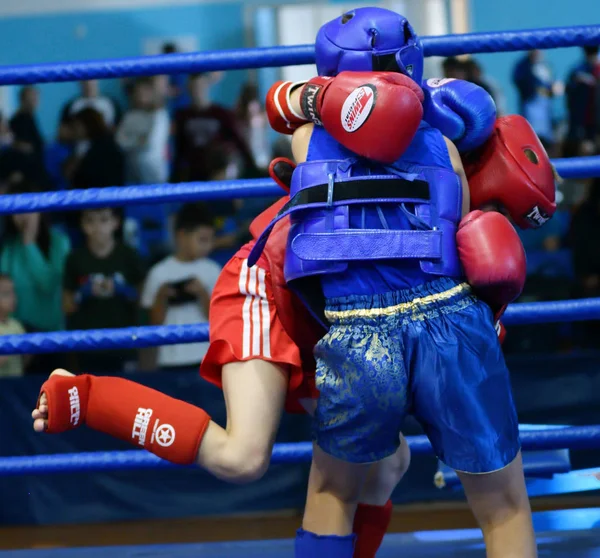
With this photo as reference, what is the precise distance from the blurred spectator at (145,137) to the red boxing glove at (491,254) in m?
2.94

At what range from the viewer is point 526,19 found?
6.41m

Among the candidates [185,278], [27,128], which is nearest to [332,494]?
[185,278]

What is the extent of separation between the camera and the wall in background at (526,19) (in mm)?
6137

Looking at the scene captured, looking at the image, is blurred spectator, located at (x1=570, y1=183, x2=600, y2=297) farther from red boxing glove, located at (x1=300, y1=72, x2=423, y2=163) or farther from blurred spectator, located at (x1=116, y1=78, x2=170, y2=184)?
red boxing glove, located at (x1=300, y1=72, x2=423, y2=163)

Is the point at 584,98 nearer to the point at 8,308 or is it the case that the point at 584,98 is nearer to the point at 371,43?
the point at 8,308

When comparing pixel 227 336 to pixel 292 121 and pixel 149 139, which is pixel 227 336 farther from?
pixel 149 139

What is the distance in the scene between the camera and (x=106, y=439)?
9.39ft

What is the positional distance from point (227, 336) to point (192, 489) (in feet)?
4.59

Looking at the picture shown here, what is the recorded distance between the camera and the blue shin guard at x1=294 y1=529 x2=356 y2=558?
1.59m

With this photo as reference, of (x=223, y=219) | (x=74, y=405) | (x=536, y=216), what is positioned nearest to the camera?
(x=74, y=405)

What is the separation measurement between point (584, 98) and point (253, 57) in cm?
267

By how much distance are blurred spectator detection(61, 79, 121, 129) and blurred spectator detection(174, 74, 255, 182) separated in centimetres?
42

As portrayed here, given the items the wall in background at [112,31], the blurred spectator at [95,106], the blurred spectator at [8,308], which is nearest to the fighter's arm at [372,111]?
the blurred spectator at [8,308]

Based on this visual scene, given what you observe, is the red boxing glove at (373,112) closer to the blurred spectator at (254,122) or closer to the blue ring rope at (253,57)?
the blue ring rope at (253,57)
